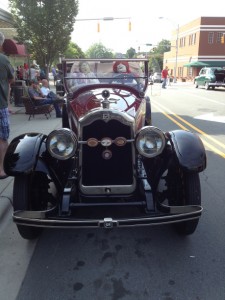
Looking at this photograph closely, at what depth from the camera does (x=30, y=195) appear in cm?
326

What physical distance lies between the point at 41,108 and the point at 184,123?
15.0 feet

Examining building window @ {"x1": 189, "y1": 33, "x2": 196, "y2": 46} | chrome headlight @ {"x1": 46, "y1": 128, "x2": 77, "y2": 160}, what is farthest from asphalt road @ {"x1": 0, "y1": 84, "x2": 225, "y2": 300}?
building window @ {"x1": 189, "y1": 33, "x2": 196, "y2": 46}

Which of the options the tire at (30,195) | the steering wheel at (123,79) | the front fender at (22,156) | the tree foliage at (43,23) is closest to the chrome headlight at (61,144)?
the front fender at (22,156)

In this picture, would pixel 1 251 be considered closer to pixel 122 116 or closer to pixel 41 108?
pixel 122 116

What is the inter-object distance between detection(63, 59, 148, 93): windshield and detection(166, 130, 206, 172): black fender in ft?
5.95

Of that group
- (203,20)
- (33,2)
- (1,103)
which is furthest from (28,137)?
(203,20)

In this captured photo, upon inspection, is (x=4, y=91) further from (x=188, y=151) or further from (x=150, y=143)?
(x=188, y=151)

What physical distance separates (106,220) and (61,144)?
855 millimetres

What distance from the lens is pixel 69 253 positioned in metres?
3.23

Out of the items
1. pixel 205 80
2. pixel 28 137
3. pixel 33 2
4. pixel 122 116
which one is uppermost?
pixel 33 2

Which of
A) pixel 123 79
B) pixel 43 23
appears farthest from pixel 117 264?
pixel 43 23

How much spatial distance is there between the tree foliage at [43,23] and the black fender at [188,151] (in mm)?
14230

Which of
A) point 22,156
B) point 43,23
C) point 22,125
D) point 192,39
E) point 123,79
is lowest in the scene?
point 22,125

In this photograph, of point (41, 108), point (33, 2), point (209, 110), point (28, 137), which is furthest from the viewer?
point (33, 2)
